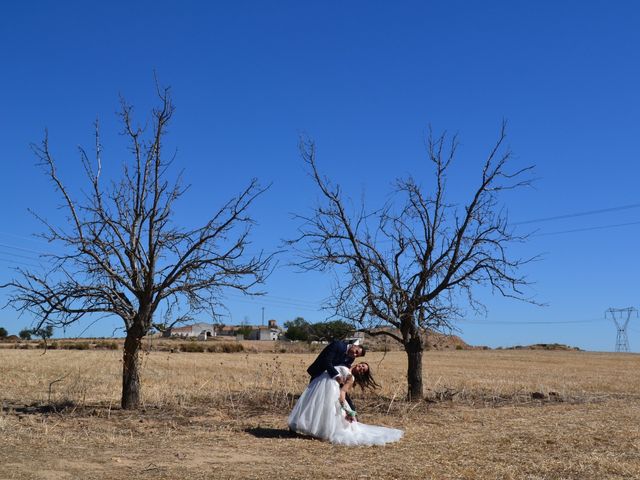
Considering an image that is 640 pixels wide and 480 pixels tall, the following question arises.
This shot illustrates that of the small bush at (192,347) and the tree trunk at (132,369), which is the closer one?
the tree trunk at (132,369)

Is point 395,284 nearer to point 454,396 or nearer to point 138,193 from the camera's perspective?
point 454,396

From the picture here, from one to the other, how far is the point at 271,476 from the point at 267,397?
26.7 feet

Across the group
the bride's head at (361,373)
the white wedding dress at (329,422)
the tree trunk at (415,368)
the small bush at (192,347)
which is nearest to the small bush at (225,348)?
the small bush at (192,347)

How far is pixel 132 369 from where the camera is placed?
1384 cm

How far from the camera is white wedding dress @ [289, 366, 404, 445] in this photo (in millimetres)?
11062

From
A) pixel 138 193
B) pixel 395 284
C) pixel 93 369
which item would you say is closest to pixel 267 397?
pixel 395 284

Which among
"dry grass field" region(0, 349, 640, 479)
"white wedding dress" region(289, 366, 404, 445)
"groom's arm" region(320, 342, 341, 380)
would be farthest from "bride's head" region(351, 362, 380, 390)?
"dry grass field" region(0, 349, 640, 479)

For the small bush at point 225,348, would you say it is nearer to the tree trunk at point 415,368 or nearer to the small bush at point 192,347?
the small bush at point 192,347

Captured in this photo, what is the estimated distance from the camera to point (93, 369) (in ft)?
94.0

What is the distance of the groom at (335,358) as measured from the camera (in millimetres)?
11766

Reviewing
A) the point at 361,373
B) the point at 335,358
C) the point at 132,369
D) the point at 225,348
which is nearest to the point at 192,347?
the point at 225,348

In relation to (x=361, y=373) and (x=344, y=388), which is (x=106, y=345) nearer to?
(x=361, y=373)

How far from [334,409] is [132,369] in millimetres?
4674

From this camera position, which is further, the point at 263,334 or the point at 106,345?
the point at 263,334
